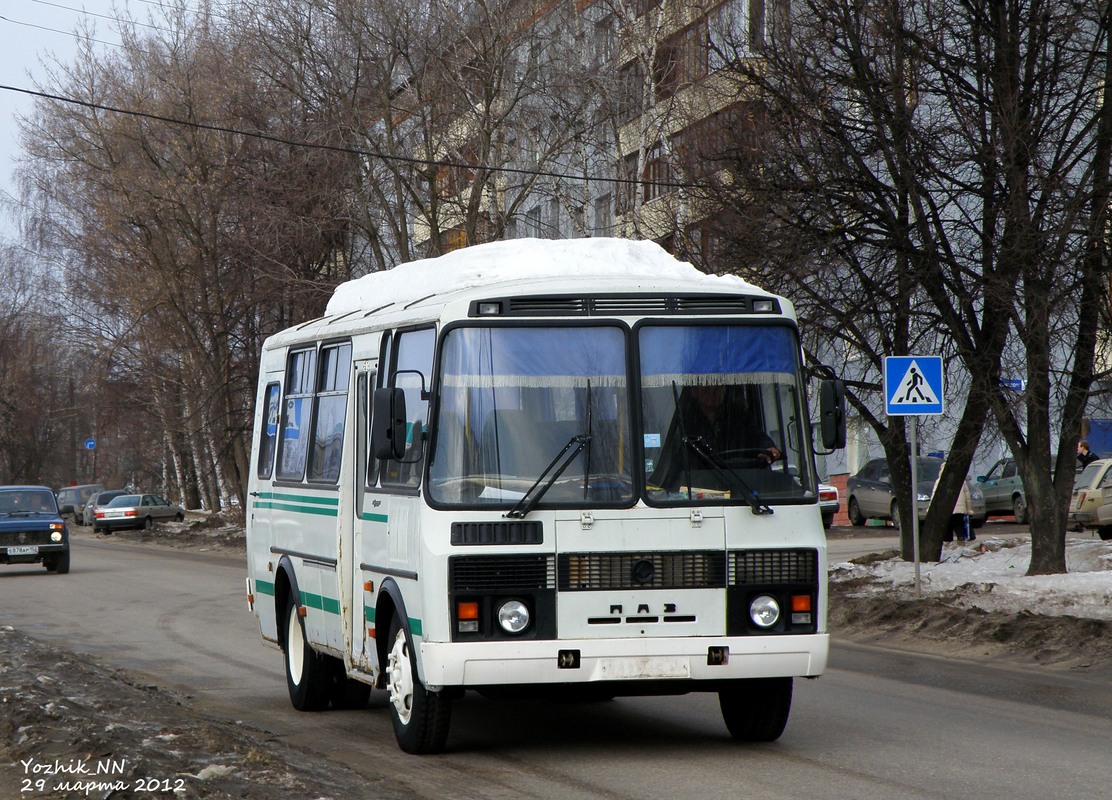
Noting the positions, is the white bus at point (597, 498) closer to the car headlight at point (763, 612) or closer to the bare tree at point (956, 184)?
the car headlight at point (763, 612)

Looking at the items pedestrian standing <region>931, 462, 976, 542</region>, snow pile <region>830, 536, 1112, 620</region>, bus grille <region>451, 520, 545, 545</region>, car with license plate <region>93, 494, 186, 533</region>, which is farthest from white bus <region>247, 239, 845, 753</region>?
car with license plate <region>93, 494, 186, 533</region>

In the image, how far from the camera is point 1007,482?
36.6 meters

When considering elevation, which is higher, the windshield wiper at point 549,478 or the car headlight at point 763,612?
the windshield wiper at point 549,478

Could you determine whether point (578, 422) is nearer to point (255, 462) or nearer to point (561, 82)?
point (255, 462)

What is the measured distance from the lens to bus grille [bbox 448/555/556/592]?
8508 mm

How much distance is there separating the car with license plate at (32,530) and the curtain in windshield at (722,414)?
80.8ft

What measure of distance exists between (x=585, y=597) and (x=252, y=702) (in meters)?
4.53

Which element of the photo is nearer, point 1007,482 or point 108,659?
point 108,659

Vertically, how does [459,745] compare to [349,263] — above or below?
below

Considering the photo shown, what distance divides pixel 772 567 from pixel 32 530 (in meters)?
25.1

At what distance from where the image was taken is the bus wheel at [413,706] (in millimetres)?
8945

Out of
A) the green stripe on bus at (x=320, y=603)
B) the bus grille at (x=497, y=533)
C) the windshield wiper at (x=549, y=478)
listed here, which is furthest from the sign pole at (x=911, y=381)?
the bus grille at (x=497, y=533)

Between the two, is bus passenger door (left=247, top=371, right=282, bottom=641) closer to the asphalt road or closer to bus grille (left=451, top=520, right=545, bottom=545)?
the asphalt road

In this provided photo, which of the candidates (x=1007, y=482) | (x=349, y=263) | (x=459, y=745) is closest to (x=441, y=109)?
(x=349, y=263)
